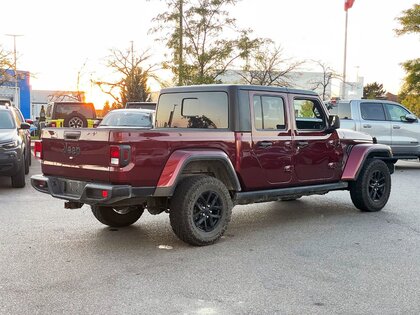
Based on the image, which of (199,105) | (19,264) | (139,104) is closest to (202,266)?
(19,264)

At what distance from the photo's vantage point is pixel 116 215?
6762 mm

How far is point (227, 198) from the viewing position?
6039 millimetres

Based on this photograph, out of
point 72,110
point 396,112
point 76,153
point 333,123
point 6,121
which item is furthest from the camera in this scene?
point 72,110

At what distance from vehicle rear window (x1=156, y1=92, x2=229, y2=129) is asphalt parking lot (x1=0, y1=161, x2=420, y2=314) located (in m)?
1.40

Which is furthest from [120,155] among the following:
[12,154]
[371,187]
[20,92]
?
[20,92]

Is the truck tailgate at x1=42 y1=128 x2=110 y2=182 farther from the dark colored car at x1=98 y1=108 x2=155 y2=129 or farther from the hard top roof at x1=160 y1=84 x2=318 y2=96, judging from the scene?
the dark colored car at x1=98 y1=108 x2=155 y2=129

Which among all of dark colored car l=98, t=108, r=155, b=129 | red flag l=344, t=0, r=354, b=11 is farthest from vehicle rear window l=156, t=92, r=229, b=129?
red flag l=344, t=0, r=354, b=11

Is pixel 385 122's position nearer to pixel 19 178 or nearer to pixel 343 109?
pixel 343 109

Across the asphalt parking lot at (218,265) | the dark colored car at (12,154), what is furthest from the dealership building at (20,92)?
the asphalt parking lot at (218,265)

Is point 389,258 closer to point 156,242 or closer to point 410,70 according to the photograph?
point 156,242

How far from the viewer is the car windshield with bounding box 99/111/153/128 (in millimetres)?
14164

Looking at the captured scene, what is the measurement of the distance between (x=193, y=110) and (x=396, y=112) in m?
9.87

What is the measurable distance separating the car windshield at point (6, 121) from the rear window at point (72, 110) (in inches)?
377

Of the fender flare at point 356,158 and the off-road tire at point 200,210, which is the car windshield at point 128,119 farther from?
the off-road tire at point 200,210
